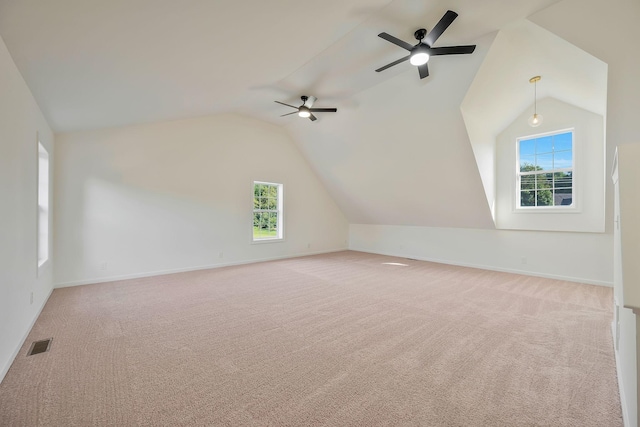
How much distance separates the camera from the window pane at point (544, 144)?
4895 mm

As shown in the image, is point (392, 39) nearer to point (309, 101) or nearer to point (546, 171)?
point (309, 101)

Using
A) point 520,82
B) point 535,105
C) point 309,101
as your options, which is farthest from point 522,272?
point 309,101

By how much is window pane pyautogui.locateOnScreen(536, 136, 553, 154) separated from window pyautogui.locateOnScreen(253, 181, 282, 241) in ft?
17.9

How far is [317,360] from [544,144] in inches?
225

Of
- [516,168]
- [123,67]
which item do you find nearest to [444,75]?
[516,168]

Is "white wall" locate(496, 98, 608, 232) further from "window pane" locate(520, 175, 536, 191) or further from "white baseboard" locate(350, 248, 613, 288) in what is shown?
"white baseboard" locate(350, 248, 613, 288)

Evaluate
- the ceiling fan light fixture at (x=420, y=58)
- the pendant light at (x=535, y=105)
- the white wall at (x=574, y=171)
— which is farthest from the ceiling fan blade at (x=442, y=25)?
the white wall at (x=574, y=171)

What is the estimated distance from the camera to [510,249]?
5289 millimetres

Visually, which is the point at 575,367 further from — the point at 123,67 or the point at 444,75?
the point at 123,67

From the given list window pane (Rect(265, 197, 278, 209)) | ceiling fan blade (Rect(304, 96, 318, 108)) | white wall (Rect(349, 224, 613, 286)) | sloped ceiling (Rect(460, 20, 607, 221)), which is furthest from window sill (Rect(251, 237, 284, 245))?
sloped ceiling (Rect(460, 20, 607, 221))

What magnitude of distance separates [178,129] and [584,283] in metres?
7.66

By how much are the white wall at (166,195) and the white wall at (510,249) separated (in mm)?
3008

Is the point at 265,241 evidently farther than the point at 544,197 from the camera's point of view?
Yes

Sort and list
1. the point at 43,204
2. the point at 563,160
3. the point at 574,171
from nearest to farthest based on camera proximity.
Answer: the point at 43,204 < the point at 574,171 < the point at 563,160
